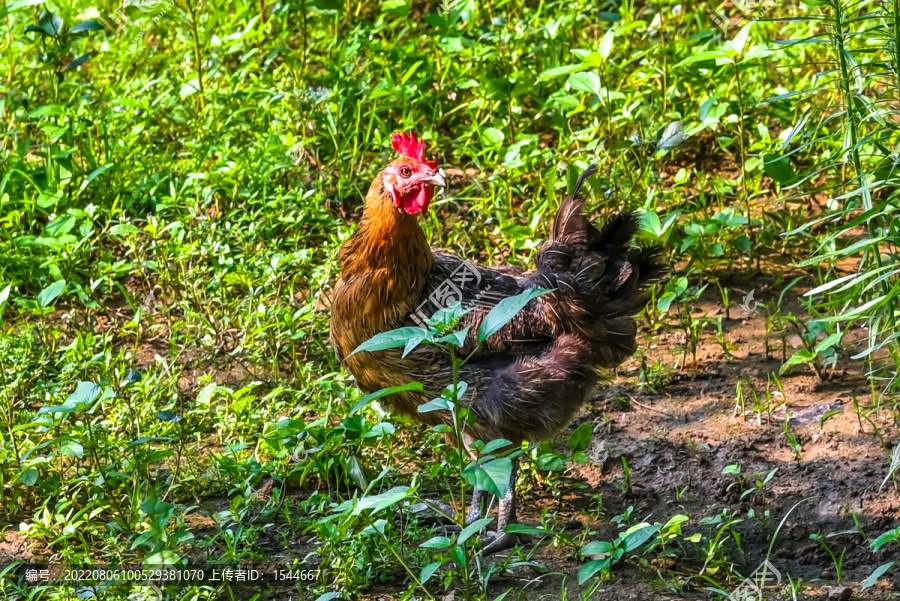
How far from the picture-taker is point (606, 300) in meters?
3.82

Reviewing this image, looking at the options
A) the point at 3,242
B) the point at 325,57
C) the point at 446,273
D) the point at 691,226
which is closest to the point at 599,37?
the point at 325,57

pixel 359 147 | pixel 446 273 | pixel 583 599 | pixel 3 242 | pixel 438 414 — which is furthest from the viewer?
pixel 359 147

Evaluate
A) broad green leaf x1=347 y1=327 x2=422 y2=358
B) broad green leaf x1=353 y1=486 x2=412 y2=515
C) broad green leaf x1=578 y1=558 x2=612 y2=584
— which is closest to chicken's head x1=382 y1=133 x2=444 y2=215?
broad green leaf x1=347 y1=327 x2=422 y2=358

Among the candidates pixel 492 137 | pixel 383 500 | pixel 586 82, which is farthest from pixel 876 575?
pixel 492 137

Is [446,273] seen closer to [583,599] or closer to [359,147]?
[583,599]

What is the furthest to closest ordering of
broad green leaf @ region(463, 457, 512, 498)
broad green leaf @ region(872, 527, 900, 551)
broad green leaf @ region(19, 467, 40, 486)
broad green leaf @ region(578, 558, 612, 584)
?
broad green leaf @ region(19, 467, 40, 486) < broad green leaf @ region(872, 527, 900, 551) < broad green leaf @ region(578, 558, 612, 584) < broad green leaf @ region(463, 457, 512, 498)

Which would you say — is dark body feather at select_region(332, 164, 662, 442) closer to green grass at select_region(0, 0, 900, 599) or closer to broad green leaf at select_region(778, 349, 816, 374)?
green grass at select_region(0, 0, 900, 599)

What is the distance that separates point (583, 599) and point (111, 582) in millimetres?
1728

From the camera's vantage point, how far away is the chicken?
378cm

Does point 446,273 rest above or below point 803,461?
above

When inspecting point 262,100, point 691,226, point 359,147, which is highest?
point 262,100

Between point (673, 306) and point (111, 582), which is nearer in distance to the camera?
point (111, 582)

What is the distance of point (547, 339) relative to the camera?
3.90 m

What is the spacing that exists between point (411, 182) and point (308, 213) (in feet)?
6.01
